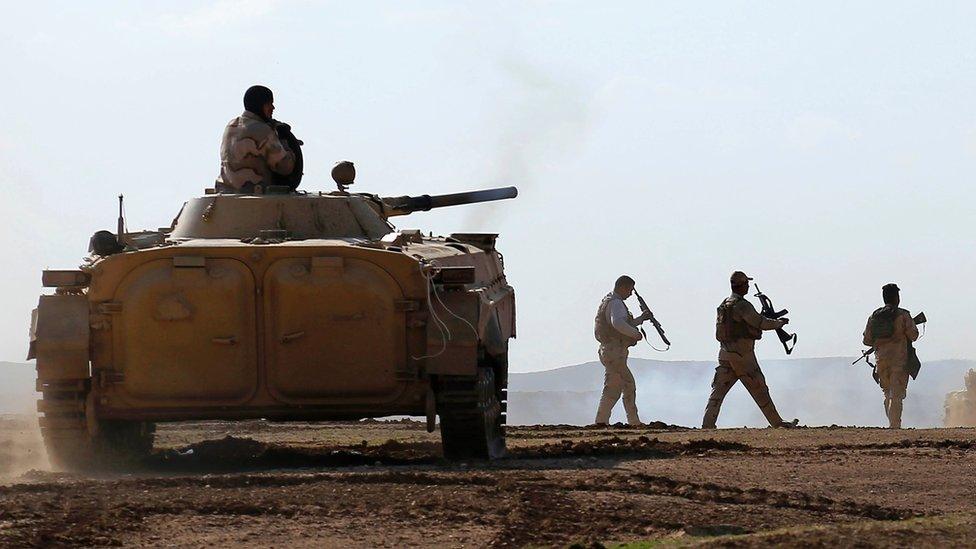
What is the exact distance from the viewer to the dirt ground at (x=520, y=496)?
9.95 meters

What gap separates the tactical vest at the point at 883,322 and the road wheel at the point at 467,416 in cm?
769

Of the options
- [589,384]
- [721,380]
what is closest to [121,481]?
[721,380]

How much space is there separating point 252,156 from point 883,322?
26.7ft

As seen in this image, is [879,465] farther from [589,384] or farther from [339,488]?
[589,384]

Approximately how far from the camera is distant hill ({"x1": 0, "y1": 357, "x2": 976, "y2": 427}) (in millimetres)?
42656

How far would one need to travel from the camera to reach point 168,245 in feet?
48.4

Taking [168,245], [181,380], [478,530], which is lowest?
[478,530]

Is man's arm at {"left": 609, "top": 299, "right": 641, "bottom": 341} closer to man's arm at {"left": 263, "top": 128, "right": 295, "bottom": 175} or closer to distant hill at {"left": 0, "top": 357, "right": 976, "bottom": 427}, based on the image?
man's arm at {"left": 263, "top": 128, "right": 295, "bottom": 175}

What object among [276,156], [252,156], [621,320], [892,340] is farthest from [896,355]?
[252,156]

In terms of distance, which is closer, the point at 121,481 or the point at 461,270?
the point at 121,481

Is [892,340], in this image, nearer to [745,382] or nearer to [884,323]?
[884,323]

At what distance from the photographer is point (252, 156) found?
16.5 m

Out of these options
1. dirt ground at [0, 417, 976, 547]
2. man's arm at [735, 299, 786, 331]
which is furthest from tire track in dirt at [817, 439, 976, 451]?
man's arm at [735, 299, 786, 331]

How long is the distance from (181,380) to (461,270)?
2.08 metres
